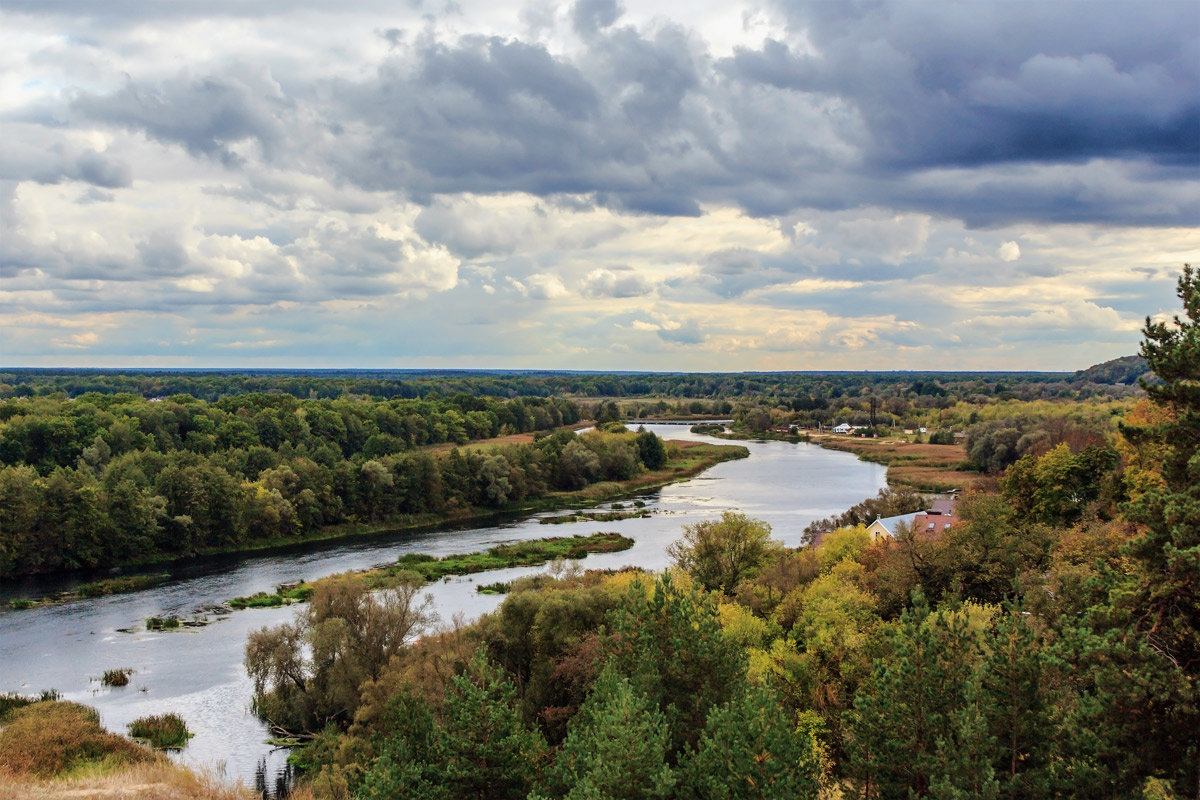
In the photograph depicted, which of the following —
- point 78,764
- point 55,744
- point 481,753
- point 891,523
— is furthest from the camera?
point 891,523

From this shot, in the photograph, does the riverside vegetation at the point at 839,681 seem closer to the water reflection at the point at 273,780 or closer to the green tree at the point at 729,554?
the water reflection at the point at 273,780

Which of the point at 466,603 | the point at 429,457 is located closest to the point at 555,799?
the point at 466,603

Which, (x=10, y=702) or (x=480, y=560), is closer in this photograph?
(x=10, y=702)

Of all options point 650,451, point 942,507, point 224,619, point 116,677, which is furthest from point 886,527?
point 650,451

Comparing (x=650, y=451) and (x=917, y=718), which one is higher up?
(x=917, y=718)

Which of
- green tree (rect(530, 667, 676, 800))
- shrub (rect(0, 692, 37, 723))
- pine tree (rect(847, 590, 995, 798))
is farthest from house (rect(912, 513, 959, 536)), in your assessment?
shrub (rect(0, 692, 37, 723))

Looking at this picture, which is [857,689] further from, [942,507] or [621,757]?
[942,507]

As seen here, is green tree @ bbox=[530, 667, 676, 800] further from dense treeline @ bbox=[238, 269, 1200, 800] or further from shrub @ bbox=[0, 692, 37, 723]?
shrub @ bbox=[0, 692, 37, 723]

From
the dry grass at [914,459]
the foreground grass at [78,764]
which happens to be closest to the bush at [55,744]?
the foreground grass at [78,764]

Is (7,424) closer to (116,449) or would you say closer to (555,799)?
(116,449)
